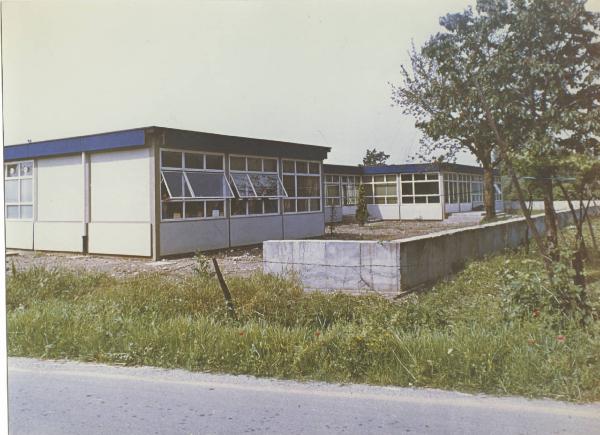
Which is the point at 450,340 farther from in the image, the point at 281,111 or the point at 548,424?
the point at 281,111

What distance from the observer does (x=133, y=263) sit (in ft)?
40.3

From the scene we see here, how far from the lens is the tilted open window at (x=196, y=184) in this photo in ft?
43.6

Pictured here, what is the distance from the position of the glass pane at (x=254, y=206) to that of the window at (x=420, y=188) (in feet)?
52.6

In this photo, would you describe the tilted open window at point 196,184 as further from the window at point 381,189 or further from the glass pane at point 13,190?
the window at point 381,189

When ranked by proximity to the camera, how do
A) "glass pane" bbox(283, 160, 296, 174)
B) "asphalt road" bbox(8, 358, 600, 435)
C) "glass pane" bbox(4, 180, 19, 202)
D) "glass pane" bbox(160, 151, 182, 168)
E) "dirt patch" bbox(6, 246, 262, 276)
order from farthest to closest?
"glass pane" bbox(283, 160, 296, 174)
"glass pane" bbox(4, 180, 19, 202)
"glass pane" bbox(160, 151, 182, 168)
"dirt patch" bbox(6, 246, 262, 276)
"asphalt road" bbox(8, 358, 600, 435)

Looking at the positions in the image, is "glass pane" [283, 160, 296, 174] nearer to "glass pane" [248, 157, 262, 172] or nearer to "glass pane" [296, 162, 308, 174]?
"glass pane" [296, 162, 308, 174]

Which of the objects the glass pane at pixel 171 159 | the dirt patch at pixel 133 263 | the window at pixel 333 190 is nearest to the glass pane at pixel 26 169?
the dirt patch at pixel 133 263

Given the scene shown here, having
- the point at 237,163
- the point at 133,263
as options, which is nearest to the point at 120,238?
the point at 133,263

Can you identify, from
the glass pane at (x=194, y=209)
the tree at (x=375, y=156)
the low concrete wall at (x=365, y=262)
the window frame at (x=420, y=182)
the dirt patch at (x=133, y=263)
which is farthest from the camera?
the window frame at (x=420, y=182)

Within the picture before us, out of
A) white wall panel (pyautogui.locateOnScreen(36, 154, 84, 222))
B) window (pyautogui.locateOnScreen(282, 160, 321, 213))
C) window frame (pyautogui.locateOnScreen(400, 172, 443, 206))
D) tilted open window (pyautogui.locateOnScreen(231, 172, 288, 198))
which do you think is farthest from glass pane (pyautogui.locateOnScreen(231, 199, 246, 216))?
window frame (pyautogui.locateOnScreen(400, 172, 443, 206))

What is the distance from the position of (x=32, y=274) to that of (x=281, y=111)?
509 centimetres

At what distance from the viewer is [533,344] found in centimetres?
434

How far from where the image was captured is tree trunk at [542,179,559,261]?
18.1ft

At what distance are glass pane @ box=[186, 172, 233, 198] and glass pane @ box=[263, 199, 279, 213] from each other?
193 centimetres
